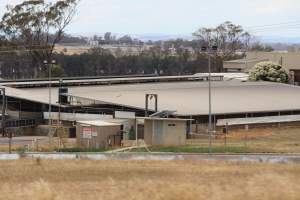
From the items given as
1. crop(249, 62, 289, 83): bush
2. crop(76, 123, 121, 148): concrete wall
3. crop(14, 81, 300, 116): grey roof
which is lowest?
crop(76, 123, 121, 148): concrete wall

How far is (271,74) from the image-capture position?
93562 millimetres

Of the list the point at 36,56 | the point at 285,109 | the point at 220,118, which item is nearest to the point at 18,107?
the point at 220,118

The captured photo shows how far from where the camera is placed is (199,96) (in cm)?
6869

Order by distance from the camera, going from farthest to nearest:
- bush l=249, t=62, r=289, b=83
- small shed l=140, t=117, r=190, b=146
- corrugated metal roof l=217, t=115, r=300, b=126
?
bush l=249, t=62, r=289, b=83 → corrugated metal roof l=217, t=115, r=300, b=126 → small shed l=140, t=117, r=190, b=146

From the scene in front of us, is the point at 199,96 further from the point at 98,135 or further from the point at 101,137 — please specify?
the point at 98,135

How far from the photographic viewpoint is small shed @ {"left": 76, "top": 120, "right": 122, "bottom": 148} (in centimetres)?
4647

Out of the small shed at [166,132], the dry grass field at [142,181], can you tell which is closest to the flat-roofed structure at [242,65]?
the small shed at [166,132]

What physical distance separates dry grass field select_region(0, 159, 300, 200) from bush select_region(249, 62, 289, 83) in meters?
63.6

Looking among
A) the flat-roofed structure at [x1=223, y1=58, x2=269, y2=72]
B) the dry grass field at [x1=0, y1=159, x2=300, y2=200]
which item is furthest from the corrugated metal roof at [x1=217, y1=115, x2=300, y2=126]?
the flat-roofed structure at [x1=223, y1=58, x2=269, y2=72]

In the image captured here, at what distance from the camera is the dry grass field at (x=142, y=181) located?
594 inches

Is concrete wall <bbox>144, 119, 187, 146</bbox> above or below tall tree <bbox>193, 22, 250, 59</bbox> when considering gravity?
below

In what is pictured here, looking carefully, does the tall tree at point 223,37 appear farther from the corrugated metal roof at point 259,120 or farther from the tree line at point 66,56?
the corrugated metal roof at point 259,120

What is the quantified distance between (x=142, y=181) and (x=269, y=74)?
75.1 m

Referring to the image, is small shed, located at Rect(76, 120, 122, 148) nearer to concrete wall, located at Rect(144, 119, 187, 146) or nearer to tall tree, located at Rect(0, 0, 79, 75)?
concrete wall, located at Rect(144, 119, 187, 146)
